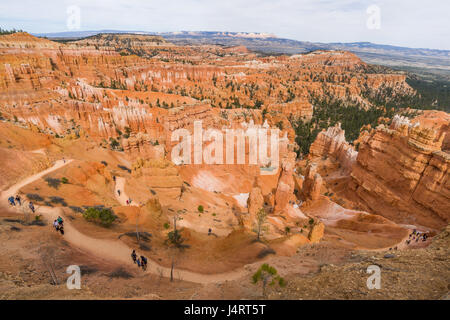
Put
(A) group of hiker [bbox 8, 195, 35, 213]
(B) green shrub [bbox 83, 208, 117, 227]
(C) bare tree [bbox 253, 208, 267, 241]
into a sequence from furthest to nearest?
(C) bare tree [bbox 253, 208, 267, 241] → (B) green shrub [bbox 83, 208, 117, 227] → (A) group of hiker [bbox 8, 195, 35, 213]

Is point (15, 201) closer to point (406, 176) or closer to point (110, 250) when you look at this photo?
point (110, 250)

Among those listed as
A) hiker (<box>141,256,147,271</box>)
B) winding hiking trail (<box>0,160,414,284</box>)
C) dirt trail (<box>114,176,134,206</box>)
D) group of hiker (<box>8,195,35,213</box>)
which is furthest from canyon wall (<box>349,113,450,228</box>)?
group of hiker (<box>8,195,35,213</box>)

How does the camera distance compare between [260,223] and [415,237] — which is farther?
[415,237]

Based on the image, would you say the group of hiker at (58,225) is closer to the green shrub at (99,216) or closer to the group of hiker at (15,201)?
the green shrub at (99,216)

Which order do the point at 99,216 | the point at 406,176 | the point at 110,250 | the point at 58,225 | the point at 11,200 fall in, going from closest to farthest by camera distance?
1. the point at 110,250
2. the point at 58,225
3. the point at 11,200
4. the point at 99,216
5. the point at 406,176

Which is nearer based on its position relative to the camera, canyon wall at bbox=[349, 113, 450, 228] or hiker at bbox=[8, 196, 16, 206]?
hiker at bbox=[8, 196, 16, 206]

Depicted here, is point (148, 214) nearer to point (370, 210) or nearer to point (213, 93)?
point (370, 210)

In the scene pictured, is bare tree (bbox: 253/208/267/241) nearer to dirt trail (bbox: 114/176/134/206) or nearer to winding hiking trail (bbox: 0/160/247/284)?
winding hiking trail (bbox: 0/160/247/284)

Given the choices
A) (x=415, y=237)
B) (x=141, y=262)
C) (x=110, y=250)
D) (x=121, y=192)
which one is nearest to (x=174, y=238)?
(x=141, y=262)

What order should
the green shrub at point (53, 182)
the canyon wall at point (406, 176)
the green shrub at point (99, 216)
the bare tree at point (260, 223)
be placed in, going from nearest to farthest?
the green shrub at point (99, 216), the bare tree at point (260, 223), the green shrub at point (53, 182), the canyon wall at point (406, 176)

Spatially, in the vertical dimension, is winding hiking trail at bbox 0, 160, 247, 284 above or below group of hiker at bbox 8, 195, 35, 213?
below

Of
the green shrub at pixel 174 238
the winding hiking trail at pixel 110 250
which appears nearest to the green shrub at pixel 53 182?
the winding hiking trail at pixel 110 250
